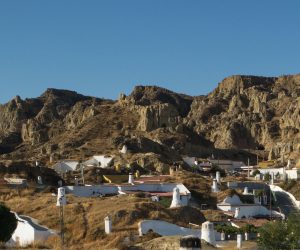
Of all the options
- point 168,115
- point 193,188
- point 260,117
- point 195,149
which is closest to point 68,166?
point 193,188

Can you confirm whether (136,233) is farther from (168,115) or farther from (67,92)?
(67,92)

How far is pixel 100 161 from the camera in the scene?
79.6m

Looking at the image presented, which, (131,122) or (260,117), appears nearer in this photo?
(131,122)

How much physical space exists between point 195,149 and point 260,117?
165ft

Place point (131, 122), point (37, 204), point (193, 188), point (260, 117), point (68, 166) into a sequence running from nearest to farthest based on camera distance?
point (37, 204) → point (193, 188) → point (68, 166) → point (131, 122) → point (260, 117)

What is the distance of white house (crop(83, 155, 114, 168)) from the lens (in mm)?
78000

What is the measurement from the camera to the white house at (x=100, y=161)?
78.0 meters

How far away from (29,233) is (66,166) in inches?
1797

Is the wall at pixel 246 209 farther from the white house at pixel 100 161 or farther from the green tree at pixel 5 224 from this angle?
the white house at pixel 100 161

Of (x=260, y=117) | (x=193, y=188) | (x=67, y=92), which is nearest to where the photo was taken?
(x=193, y=188)

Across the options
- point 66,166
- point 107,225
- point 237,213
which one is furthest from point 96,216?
point 66,166

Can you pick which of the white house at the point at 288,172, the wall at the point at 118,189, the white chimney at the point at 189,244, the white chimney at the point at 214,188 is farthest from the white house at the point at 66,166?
the white chimney at the point at 189,244

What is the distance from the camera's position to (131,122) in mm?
126312

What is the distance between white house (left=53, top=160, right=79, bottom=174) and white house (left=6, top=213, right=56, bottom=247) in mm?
40876
